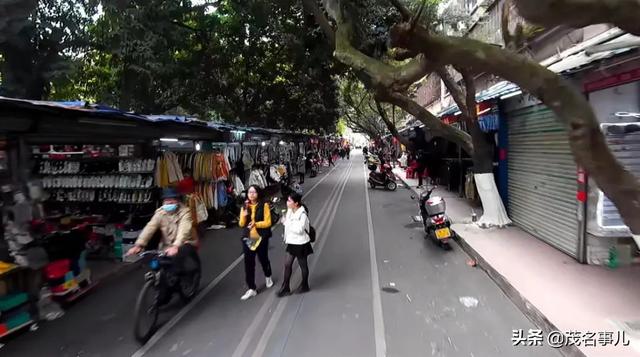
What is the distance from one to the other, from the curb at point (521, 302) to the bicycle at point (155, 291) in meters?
4.18

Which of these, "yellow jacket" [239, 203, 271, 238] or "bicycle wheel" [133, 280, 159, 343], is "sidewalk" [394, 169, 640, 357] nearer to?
"yellow jacket" [239, 203, 271, 238]

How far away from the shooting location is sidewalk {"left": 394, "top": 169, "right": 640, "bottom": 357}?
4.15 meters

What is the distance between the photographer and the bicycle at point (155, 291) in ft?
14.4

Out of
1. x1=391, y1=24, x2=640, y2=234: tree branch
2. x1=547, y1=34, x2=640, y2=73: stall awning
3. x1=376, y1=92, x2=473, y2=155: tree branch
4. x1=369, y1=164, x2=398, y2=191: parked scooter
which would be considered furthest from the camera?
x1=369, y1=164, x2=398, y2=191: parked scooter

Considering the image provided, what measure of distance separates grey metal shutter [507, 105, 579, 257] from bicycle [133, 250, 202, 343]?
5.93 m

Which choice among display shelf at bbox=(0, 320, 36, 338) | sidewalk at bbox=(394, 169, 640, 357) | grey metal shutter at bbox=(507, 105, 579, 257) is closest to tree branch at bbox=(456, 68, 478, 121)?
grey metal shutter at bbox=(507, 105, 579, 257)

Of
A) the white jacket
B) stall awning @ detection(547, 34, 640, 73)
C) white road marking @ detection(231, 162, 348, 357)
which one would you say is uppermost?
stall awning @ detection(547, 34, 640, 73)

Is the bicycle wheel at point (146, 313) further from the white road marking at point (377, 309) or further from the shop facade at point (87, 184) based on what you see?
the white road marking at point (377, 309)

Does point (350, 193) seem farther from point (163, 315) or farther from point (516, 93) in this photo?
point (163, 315)

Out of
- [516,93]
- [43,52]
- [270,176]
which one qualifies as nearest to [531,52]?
[516,93]

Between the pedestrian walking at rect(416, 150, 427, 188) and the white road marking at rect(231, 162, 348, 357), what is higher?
the pedestrian walking at rect(416, 150, 427, 188)

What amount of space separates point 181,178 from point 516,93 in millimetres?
6921

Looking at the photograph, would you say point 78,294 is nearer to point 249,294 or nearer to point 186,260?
point 186,260

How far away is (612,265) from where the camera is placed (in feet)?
19.9
